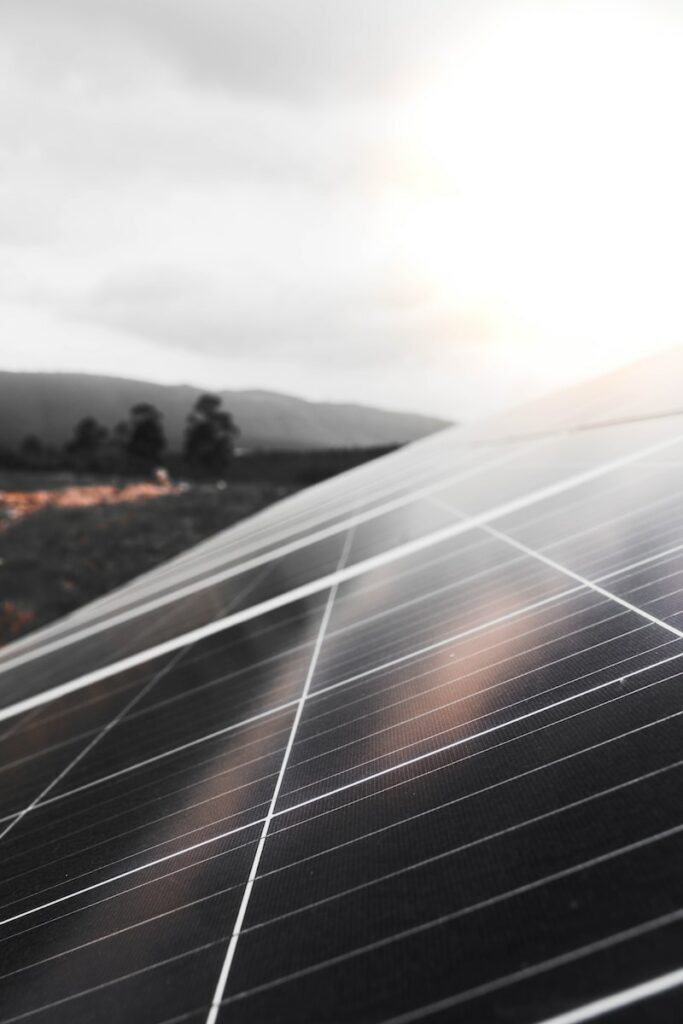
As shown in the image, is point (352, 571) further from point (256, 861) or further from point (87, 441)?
point (87, 441)

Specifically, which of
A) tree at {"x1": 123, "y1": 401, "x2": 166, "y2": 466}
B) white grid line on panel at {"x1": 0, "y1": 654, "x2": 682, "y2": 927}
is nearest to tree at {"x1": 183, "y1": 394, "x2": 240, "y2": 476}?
tree at {"x1": 123, "y1": 401, "x2": 166, "y2": 466}

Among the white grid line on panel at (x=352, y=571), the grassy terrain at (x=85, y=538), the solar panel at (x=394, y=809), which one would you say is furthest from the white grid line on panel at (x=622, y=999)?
the grassy terrain at (x=85, y=538)

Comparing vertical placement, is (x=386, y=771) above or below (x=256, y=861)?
above

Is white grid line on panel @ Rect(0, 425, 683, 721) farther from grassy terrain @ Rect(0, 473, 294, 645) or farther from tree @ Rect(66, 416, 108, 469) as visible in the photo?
tree @ Rect(66, 416, 108, 469)

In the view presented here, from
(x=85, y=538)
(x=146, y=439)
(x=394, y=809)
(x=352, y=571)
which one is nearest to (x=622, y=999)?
(x=394, y=809)

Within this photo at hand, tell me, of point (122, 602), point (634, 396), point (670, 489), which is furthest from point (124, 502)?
point (670, 489)

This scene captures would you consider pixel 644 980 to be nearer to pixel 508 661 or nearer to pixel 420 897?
pixel 420 897
